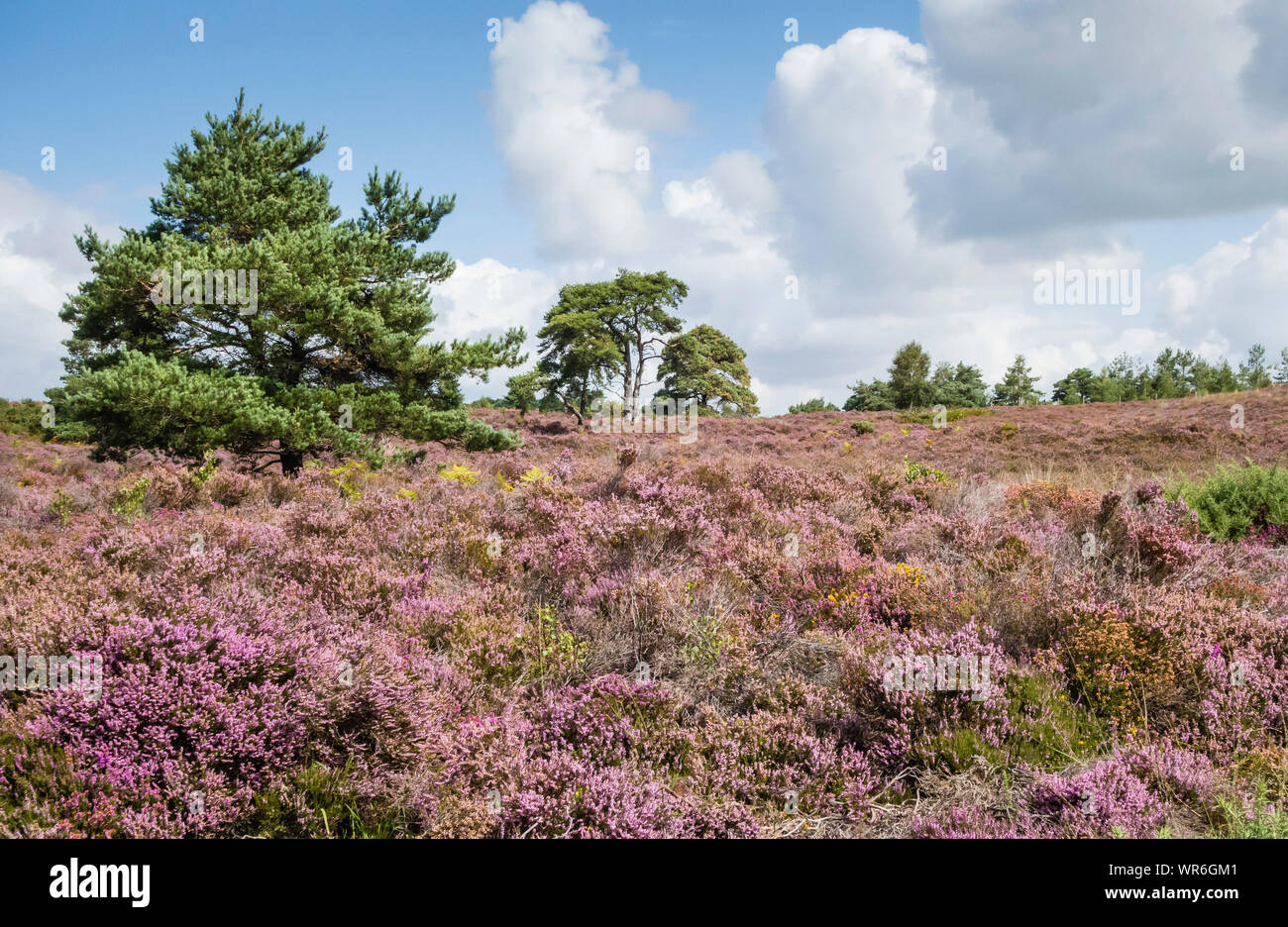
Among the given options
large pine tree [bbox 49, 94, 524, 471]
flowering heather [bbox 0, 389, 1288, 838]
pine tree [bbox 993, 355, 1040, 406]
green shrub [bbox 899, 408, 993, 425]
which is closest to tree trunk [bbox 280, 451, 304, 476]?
large pine tree [bbox 49, 94, 524, 471]

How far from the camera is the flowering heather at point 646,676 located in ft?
8.23

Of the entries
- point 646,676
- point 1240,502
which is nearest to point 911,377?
point 1240,502

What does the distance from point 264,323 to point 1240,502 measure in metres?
14.5

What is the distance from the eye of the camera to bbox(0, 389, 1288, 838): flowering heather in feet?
8.23

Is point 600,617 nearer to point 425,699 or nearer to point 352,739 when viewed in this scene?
point 425,699

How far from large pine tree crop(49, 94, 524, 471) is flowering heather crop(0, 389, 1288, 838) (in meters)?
4.58

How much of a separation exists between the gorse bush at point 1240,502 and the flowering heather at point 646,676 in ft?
0.61

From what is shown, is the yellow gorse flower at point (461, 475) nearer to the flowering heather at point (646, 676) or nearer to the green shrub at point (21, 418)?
the flowering heather at point (646, 676)

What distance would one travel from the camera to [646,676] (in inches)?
149

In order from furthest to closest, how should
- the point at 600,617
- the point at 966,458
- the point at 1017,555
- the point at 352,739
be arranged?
the point at 966,458
the point at 1017,555
the point at 600,617
the point at 352,739

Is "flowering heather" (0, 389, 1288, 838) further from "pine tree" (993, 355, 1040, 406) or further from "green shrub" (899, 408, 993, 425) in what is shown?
"pine tree" (993, 355, 1040, 406)
